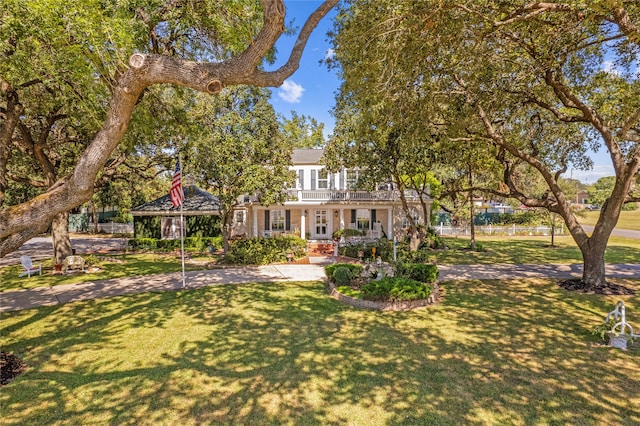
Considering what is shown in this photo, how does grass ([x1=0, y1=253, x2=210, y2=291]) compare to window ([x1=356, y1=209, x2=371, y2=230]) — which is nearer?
grass ([x1=0, y1=253, x2=210, y2=291])

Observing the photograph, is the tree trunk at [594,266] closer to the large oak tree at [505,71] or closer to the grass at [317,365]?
the large oak tree at [505,71]

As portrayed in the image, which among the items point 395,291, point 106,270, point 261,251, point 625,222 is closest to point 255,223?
point 261,251

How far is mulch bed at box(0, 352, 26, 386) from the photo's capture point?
212 inches

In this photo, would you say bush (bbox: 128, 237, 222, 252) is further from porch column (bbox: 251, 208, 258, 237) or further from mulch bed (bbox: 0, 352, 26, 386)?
mulch bed (bbox: 0, 352, 26, 386)

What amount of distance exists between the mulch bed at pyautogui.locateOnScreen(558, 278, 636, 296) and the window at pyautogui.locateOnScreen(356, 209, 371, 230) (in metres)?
14.9

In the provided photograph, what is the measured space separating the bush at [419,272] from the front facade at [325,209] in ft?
39.4

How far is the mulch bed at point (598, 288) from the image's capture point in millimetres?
10469

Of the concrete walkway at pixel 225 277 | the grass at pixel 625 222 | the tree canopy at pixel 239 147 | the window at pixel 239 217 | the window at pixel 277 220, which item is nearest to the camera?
the concrete walkway at pixel 225 277

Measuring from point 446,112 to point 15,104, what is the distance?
41.0 ft

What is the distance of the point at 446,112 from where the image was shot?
36.5ft

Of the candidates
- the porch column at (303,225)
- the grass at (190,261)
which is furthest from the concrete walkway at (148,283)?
the porch column at (303,225)

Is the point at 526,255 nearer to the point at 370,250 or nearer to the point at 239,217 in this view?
the point at 370,250

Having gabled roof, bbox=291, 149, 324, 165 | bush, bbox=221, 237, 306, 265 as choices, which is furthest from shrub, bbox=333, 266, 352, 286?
gabled roof, bbox=291, 149, 324, 165

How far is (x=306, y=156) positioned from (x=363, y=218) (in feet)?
22.4
